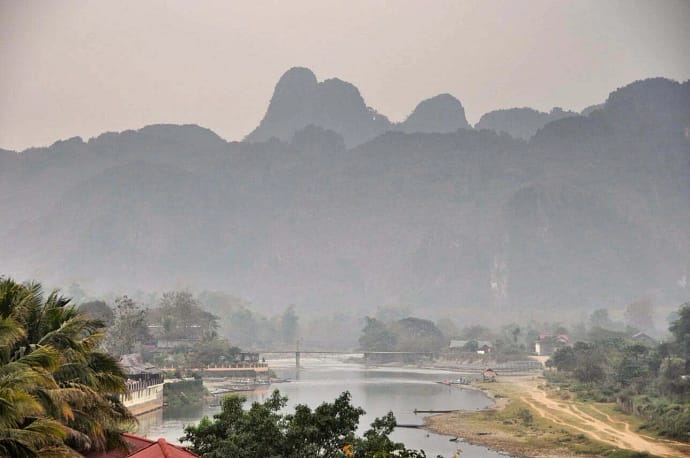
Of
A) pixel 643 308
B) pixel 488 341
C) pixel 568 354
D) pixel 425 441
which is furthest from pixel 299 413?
pixel 643 308

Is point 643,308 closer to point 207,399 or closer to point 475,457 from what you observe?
point 207,399

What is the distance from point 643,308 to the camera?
17750 centimetres

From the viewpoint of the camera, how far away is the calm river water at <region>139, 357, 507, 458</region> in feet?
143

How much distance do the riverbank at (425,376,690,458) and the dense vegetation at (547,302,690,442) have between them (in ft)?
3.51

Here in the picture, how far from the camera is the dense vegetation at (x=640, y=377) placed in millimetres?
43281

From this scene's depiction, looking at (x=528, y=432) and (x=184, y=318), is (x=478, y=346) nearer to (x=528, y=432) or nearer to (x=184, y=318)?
(x=184, y=318)

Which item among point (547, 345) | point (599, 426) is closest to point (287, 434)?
point (599, 426)

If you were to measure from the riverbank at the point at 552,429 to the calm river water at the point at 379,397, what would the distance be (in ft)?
5.44

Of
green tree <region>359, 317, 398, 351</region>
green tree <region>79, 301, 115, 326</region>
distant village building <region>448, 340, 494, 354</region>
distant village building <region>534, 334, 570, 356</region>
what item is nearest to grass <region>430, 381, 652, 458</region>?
green tree <region>79, 301, 115, 326</region>

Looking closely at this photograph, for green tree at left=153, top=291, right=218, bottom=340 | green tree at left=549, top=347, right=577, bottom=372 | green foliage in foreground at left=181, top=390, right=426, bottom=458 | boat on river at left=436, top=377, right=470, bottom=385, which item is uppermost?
green tree at left=153, top=291, right=218, bottom=340

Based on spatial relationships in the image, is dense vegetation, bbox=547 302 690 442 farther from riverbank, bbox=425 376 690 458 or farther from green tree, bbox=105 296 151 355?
green tree, bbox=105 296 151 355

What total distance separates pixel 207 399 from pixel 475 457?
28.4m

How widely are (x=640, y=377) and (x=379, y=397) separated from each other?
2022 centimetres

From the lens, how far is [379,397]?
68.4m
